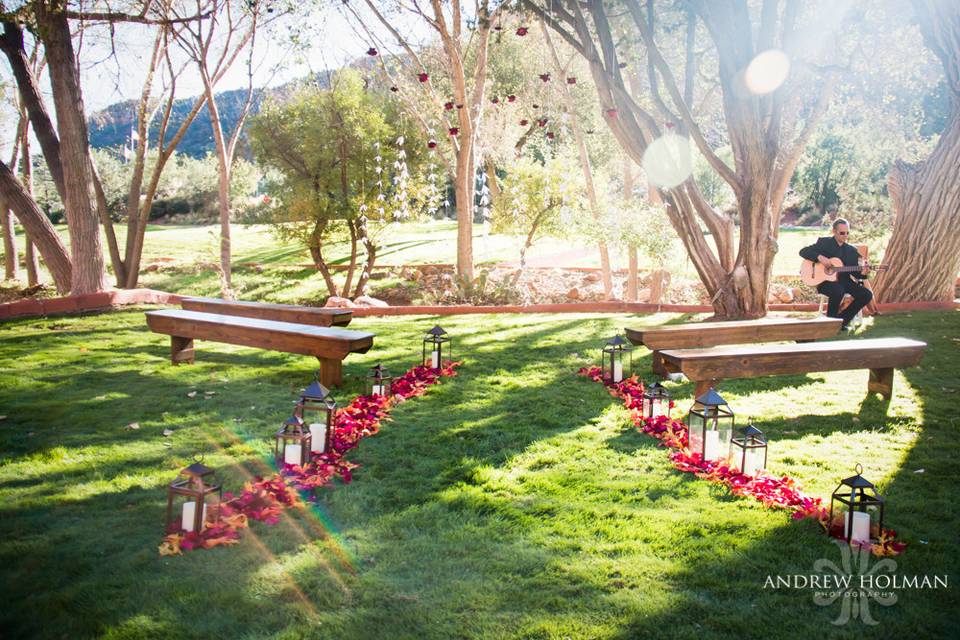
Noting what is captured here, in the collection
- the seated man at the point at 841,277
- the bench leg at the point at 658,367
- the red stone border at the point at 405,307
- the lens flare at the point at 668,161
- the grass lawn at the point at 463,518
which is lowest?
the grass lawn at the point at 463,518

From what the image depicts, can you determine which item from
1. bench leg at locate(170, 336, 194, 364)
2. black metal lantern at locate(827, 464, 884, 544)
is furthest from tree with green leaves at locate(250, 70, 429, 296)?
black metal lantern at locate(827, 464, 884, 544)

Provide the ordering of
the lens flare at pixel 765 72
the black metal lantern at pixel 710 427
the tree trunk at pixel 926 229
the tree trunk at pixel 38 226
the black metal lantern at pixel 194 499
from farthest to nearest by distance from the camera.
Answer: the tree trunk at pixel 38 226, the tree trunk at pixel 926 229, the lens flare at pixel 765 72, the black metal lantern at pixel 710 427, the black metal lantern at pixel 194 499

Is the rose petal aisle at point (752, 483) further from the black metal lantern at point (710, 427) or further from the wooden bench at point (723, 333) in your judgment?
the wooden bench at point (723, 333)

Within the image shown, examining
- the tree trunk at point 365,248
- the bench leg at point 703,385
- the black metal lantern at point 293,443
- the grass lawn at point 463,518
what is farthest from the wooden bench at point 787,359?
the tree trunk at point 365,248

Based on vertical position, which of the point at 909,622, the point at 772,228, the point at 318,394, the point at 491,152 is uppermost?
the point at 491,152

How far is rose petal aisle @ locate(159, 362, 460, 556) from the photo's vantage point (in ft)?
10.2

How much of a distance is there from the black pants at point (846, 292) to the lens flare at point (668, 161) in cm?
231

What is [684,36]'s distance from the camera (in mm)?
11984

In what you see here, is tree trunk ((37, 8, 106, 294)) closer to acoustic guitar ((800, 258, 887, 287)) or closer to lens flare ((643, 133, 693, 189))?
lens flare ((643, 133, 693, 189))

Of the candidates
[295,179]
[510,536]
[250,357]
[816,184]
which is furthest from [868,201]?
[510,536]

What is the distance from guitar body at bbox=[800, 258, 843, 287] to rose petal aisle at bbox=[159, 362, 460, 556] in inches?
218

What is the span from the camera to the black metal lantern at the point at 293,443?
3.88 m

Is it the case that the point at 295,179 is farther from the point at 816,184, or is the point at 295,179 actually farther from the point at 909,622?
the point at 816,184

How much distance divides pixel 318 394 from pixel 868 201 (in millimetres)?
21997
